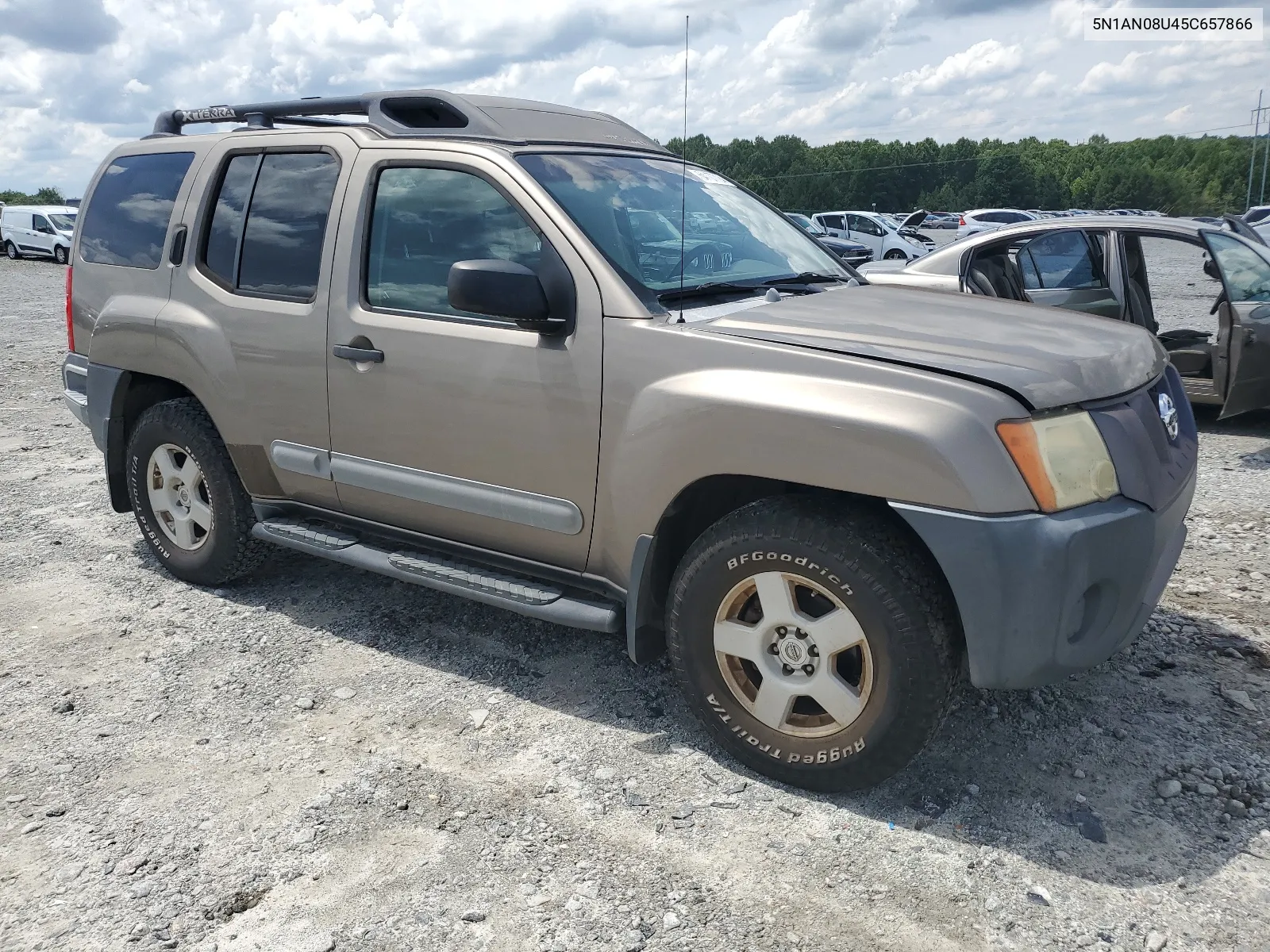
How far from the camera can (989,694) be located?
11.9 ft

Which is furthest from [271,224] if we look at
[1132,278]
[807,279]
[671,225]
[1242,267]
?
[1242,267]

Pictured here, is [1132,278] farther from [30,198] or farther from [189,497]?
[30,198]

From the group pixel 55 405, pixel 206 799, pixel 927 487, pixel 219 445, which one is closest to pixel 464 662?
pixel 206 799

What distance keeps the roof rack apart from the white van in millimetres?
30398

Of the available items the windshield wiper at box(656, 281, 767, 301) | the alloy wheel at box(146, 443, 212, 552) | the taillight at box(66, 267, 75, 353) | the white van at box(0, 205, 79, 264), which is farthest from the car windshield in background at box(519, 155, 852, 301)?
the white van at box(0, 205, 79, 264)

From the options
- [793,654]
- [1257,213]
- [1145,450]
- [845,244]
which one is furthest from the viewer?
[845,244]

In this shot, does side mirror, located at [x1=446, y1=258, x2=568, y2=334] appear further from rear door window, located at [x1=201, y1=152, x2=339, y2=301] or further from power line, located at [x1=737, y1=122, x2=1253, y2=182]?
power line, located at [x1=737, y1=122, x2=1253, y2=182]

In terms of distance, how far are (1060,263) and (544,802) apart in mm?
6177

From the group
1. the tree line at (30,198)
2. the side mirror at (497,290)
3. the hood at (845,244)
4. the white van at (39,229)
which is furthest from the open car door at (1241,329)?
the tree line at (30,198)

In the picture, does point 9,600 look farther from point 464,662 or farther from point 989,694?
point 989,694

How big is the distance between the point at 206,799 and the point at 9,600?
90.2 inches

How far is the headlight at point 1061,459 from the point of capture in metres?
2.61

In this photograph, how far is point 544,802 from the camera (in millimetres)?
3064

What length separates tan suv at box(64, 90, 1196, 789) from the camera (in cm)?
271
